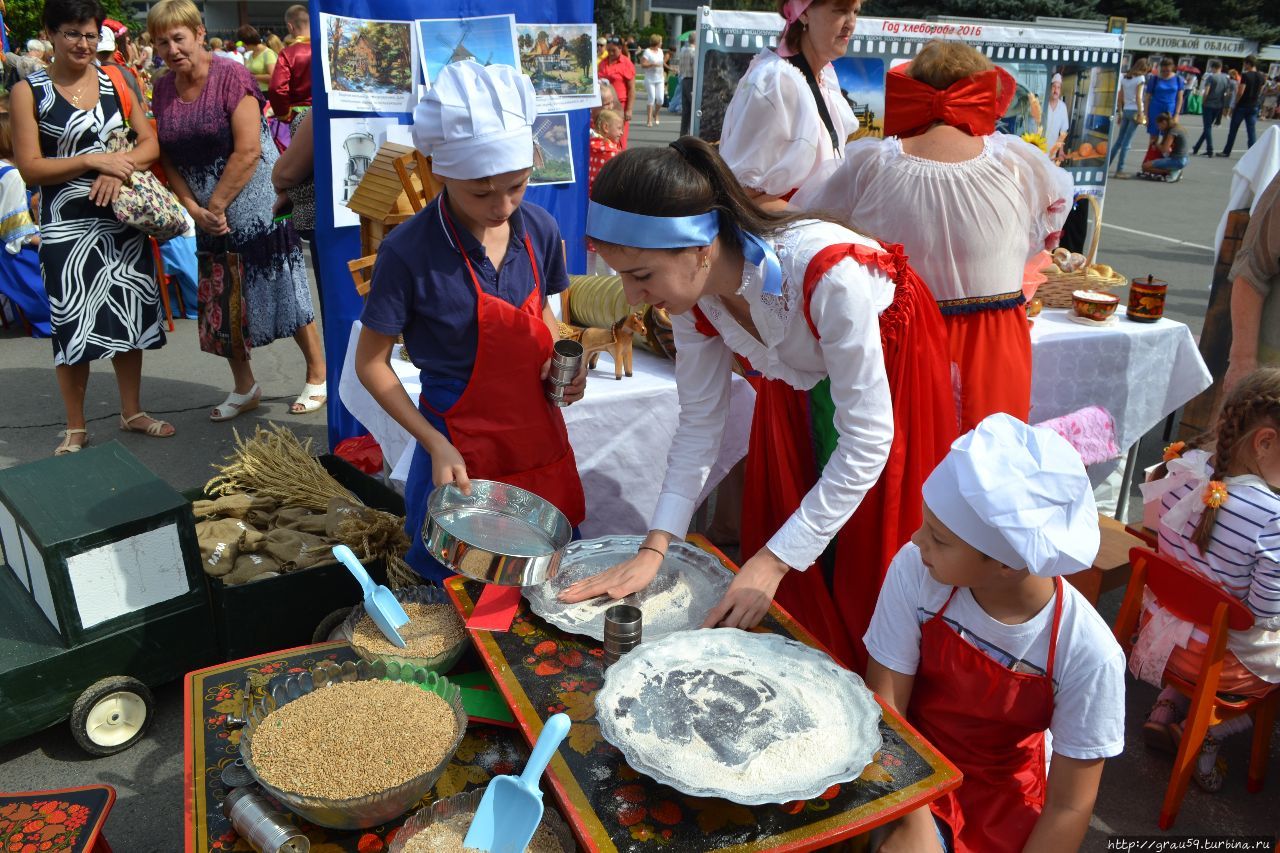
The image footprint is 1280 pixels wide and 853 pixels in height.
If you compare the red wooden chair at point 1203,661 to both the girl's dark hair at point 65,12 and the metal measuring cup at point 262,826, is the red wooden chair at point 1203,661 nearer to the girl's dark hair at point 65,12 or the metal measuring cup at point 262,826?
the metal measuring cup at point 262,826

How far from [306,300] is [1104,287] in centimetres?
Answer: 356

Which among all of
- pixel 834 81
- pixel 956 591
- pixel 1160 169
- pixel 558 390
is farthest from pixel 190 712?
pixel 1160 169

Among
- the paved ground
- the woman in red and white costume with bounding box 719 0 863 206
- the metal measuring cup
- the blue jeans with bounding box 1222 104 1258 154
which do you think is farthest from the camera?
the blue jeans with bounding box 1222 104 1258 154

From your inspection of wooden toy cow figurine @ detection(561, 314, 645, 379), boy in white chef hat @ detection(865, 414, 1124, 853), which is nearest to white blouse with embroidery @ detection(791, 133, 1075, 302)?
wooden toy cow figurine @ detection(561, 314, 645, 379)

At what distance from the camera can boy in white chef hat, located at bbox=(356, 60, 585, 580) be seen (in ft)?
6.14

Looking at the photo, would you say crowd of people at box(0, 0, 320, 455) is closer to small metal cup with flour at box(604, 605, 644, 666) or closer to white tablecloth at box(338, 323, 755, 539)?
→ white tablecloth at box(338, 323, 755, 539)

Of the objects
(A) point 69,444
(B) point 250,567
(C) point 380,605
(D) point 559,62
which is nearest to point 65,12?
(A) point 69,444

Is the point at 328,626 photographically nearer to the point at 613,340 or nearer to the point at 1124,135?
the point at 613,340

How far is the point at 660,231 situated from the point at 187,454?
139 inches

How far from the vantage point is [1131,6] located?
1016 inches

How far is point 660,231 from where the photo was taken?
1596 mm

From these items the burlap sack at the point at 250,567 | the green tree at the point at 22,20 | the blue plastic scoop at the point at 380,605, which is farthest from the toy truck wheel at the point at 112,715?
the green tree at the point at 22,20

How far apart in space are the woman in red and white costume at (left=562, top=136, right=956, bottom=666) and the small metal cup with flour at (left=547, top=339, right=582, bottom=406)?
9.6 inches

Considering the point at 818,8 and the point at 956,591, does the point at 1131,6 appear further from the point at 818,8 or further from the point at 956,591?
the point at 956,591
